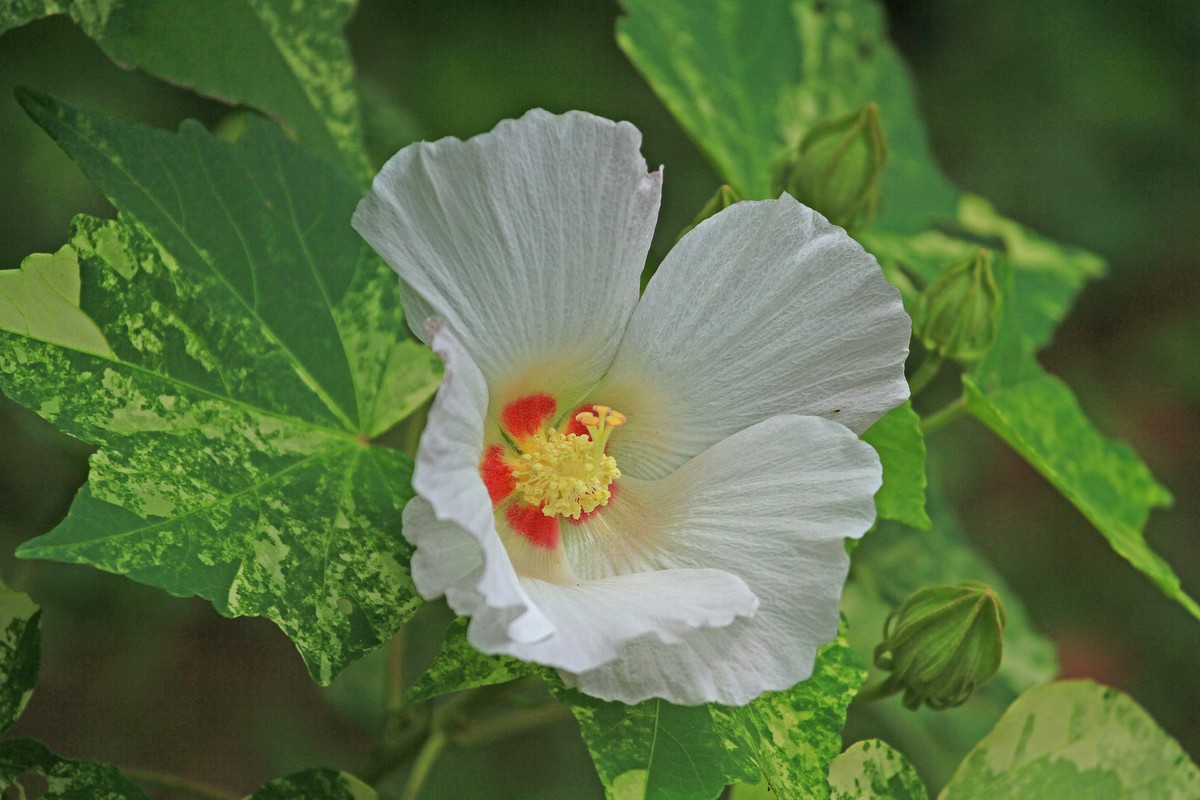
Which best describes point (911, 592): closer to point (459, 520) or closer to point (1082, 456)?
point (1082, 456)

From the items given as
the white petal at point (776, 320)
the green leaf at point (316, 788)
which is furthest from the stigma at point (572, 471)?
the green leaf at point (316, 788)

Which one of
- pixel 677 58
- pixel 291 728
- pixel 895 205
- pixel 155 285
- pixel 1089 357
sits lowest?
pixel 1089 357

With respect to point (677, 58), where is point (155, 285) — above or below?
above

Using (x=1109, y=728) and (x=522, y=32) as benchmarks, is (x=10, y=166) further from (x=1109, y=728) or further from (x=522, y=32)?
(x=1109, y=728)

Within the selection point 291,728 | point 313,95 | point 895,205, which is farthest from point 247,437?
point 291,728

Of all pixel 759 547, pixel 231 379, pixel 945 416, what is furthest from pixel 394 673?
pixel 945 416

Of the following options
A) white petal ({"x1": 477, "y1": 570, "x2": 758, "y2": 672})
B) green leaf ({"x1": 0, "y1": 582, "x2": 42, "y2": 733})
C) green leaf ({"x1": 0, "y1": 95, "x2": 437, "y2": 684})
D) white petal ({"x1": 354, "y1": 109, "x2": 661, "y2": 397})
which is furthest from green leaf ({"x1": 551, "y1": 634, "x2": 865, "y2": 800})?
green leaf ({"x1": 0, "y1": 582, "x2": 42, "y2": 733})

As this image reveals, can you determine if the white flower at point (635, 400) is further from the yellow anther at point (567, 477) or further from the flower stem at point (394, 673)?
the flower stem at point (394, 673)
